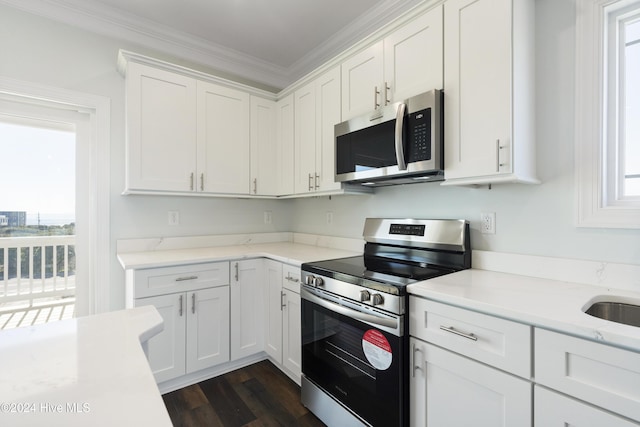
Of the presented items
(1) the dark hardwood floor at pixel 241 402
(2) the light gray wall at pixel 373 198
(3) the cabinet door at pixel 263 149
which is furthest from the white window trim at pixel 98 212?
(3) the cabinet door at pixel 263 149

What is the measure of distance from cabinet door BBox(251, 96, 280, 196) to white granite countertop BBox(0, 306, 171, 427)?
2.03 meters

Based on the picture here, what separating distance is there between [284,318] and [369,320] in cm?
88

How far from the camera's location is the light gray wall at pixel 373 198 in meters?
1.42

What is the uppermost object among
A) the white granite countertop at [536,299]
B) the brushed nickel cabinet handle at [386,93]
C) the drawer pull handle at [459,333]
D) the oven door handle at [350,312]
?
the brushed nickel cabinet handle at [386,93]

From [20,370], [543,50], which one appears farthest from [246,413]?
[543,50]

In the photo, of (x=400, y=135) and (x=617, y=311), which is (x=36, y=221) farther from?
(x=617, y=311)

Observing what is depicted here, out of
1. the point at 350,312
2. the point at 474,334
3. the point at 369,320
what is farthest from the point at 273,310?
the point at 474,334

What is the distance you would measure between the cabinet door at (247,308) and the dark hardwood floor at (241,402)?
0.64 ft

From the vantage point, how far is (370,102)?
1.92 meters

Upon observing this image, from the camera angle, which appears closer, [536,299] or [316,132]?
[536,299]

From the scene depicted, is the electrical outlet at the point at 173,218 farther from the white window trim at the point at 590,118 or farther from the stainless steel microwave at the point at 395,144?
the white window trim at the point at 590,118

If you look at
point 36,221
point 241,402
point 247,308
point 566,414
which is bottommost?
point 241,402

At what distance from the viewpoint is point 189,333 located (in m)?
A: 2.07

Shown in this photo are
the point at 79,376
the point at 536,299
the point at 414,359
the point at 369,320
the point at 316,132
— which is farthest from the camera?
the point at 316,132
